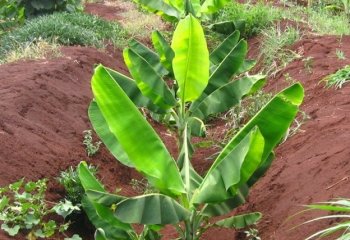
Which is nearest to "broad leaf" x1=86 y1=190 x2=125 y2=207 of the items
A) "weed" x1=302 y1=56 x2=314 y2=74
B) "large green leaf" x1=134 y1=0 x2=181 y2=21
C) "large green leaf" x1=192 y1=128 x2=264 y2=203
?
"large green leaf" x1=192 y1=128 x2=264 y2=203

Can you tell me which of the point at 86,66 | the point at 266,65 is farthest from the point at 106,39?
the point at 266,65

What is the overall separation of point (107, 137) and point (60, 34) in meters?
6.29

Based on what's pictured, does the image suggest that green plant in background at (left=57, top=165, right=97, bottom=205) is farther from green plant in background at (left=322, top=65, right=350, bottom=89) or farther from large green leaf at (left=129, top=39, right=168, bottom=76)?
green plant in background at (left=322, top=65, right=350, bottom=89)

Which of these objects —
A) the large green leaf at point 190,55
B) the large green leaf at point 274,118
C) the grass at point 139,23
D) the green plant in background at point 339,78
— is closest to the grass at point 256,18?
the grass at point 139,23

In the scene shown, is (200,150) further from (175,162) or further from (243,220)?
(175,162)

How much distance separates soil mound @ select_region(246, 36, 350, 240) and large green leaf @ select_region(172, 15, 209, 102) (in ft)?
3.77

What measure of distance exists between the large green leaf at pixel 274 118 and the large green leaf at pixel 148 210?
1.65ft

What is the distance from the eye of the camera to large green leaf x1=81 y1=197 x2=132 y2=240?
192 inches

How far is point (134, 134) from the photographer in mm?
4410

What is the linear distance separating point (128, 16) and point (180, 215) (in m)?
11.3

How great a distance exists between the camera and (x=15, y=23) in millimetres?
13133

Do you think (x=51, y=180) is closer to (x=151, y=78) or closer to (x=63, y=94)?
(x=151, y=78)

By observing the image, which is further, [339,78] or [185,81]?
[339,78]

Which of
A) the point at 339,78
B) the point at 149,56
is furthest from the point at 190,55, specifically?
the point at 339,78
